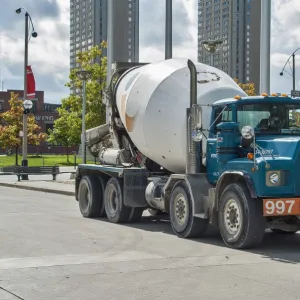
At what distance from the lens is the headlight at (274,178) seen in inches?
428

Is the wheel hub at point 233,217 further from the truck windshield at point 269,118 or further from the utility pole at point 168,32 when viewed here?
the utility pole at point 168,32

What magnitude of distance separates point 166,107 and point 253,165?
382 centimetres

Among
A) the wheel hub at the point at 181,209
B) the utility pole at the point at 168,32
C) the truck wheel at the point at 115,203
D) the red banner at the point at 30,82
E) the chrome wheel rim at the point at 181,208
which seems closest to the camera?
the chrome wheel rim at the point at 181,208

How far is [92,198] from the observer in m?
17.0

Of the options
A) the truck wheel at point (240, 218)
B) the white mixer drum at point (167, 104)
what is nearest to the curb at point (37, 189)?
the white mixer drum at point (167, 104)

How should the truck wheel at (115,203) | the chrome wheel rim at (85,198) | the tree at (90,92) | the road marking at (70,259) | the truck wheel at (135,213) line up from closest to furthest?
the road marking at (70,259)
the truck wheel at (115,203)
the truck wheel at (135,213)
the chrome wheel rim at (85,198)
the tree at (90,92)

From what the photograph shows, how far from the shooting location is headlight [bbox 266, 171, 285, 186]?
10867 mm

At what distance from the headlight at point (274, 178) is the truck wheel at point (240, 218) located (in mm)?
426

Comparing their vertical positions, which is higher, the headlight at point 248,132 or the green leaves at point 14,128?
the green leaves at point 14,128

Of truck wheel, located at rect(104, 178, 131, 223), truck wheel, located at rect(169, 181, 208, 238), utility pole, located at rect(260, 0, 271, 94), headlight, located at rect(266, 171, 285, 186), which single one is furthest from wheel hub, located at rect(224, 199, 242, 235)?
utility pole, located at rect(260, 0, 271, 94)

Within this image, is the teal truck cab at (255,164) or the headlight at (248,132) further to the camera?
the headlight at (248,132)

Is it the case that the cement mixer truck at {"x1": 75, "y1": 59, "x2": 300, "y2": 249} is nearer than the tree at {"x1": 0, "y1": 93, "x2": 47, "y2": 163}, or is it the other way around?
the cement mixer truck at {"x1": 75, "y1": 59, "x2": 300, "y2": 249}

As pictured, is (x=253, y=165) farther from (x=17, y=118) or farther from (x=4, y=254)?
(x=17, y=118)

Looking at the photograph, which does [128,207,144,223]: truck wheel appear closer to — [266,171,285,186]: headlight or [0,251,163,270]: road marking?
[0,251,163,270]: road marking
